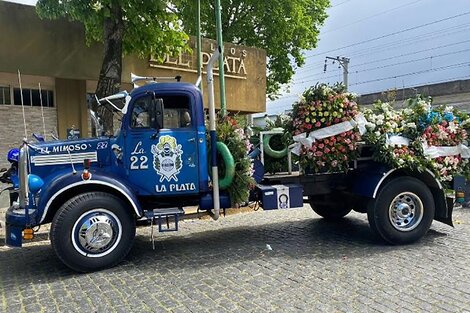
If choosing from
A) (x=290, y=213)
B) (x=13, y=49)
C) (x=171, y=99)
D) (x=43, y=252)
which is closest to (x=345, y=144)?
(x=171, y=99)

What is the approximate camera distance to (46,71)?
11461mm

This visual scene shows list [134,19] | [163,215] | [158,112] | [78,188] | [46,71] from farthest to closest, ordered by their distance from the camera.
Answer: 1. [46,71]
2. [134,19]
3. [163,215]
4. [158,112]
5. [78,188]

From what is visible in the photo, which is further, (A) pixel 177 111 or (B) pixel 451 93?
(B) pixel 451 93

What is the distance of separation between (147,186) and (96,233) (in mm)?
931

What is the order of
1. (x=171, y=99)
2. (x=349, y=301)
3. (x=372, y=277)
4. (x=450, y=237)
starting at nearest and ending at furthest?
(x=349, y=301), (x=372, y=277), (x=171, y=99), (x=450, y=237)

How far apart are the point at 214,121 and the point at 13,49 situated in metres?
7.12

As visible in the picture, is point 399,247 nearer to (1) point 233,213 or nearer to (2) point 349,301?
(2) point 349,301

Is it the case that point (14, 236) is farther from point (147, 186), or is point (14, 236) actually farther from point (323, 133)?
point (323, 133)

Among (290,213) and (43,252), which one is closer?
(43,252)

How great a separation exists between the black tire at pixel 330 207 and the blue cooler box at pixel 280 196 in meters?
1.22

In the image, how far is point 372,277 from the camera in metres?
5.32

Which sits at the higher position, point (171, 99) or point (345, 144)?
point (171, 99)

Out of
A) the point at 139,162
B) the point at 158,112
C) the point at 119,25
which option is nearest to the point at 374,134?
the point at 158,112

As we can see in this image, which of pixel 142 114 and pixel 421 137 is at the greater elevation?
pixel 142 114
